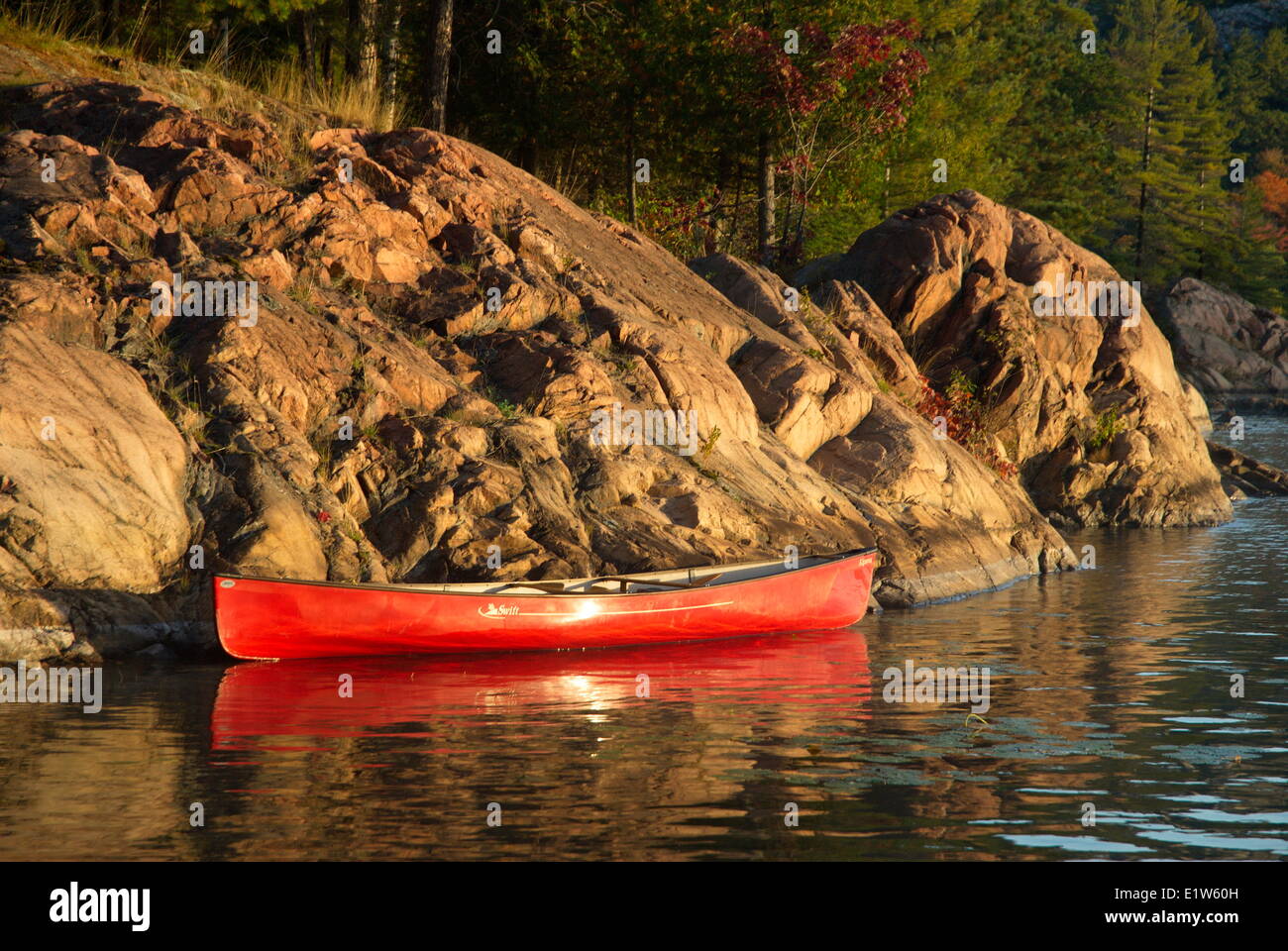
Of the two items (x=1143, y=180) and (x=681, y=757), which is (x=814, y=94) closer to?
(x=681, y=757)

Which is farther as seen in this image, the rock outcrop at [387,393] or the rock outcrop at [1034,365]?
the rock outcrop at [1034,365]

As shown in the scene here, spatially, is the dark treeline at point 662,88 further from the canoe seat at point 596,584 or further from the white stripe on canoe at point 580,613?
the white stripe on canoe at point 580,613

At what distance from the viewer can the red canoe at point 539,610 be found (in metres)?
14.3

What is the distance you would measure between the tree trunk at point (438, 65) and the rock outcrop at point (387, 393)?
2.62m

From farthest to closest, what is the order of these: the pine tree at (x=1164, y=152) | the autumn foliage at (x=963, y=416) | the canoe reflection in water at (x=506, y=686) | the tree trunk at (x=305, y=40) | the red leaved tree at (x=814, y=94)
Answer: the pine tree at (x=1164, y=152) → the tree trunk at (x=305, y=40) → the red leaved tree at (x=814, y=94) → the autumn foliage at (x=963, y=416) → the canoe reflection in water at (x=506, y=686)

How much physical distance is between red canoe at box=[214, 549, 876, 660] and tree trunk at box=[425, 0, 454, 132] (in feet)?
41.4

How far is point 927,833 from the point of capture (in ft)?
29.4

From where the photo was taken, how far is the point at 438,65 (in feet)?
86.3

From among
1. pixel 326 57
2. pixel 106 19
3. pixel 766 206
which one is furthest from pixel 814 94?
pixel 106 19

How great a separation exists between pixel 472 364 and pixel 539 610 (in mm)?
5105

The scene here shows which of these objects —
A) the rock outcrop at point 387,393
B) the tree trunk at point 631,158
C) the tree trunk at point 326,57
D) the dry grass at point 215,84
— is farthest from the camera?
the tree trunk at point 326,57

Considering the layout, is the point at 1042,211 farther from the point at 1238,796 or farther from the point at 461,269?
the point at 1238,796

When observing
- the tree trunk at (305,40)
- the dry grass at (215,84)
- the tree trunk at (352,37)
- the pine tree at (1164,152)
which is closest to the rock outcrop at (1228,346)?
the pine tree at (1164,152)
